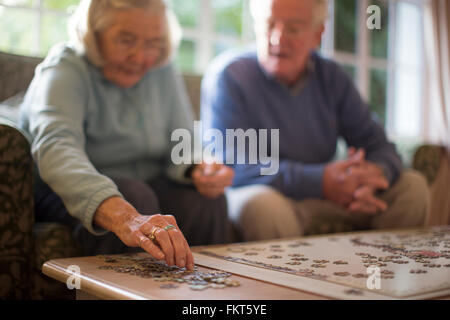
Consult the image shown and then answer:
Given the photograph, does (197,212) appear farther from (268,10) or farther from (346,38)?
(346,38)

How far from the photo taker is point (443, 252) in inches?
49.5

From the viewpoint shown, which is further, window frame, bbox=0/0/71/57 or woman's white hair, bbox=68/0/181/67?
window frame, bbox=0/0/71/57

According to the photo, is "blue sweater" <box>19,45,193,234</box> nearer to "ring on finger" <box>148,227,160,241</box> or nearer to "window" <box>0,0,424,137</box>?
"ring on finger" <box>148,227,160,241</box>

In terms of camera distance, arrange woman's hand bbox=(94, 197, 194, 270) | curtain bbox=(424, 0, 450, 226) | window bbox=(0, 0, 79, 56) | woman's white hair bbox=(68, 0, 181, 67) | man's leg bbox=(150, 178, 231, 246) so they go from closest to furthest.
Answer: woman's hand bbox=(94, 197, 194, 270) → woman's white hair bbox=(68, 0, 181, 67) → man's leg bbox=(150, 178, 231, 246) → window bbox=(0, 0, 79, 56) → curtain bbox=(424, 0, 450, 226)

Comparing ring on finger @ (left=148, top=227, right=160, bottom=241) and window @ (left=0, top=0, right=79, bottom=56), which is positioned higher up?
window @ (left=0, top=0, right=79, bottom=56)

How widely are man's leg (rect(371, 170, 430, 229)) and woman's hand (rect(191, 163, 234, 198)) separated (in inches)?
32.4

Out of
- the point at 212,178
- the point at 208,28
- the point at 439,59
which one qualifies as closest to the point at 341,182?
the point at 212,178

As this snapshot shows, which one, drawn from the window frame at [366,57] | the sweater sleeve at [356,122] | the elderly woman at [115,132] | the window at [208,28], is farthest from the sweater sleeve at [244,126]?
the window frame at [366,57]

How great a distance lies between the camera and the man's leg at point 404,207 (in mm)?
2115

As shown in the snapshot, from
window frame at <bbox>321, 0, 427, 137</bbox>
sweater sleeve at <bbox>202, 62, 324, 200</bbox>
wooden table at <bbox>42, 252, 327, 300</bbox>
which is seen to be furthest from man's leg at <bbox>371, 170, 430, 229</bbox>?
window frame at <bbox>321, 0, 427, 137</bbox>

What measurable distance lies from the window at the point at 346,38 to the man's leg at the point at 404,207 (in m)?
1.59

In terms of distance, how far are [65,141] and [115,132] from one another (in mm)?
317

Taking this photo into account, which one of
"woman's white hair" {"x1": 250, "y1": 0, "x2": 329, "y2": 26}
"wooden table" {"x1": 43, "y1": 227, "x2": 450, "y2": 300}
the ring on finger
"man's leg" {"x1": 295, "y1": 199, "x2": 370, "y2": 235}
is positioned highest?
"woman's white hair" {"x1": 250, "y1": 0, "x2": 329, "y2": 26}

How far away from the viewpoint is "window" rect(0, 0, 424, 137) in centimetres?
260
